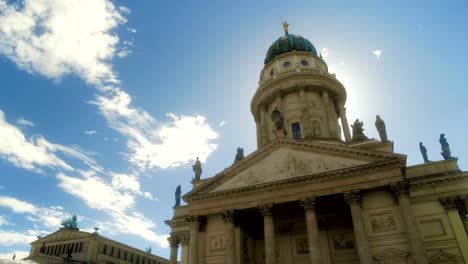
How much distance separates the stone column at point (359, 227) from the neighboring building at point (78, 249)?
4273cm

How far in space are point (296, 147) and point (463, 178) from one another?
11223mm

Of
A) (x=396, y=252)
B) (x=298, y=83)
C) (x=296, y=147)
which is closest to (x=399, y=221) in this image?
(x=396, y=252)

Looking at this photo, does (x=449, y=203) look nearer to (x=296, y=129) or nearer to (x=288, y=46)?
(x=296, y=129)

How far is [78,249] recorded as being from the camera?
5284cm

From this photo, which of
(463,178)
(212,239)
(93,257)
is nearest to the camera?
(463,178)

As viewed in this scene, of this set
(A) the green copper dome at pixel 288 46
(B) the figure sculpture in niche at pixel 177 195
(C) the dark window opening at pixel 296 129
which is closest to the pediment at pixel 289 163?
(B) the figure sculpture in niche at pixel 177 195

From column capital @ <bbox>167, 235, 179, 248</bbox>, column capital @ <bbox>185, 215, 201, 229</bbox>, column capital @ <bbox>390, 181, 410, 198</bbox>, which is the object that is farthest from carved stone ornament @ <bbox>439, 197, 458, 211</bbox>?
column capital @ <bbox>167, 235, 179, 248</bbox>

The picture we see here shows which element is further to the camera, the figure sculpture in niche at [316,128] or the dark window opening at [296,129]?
the dark window opening at [296,129]

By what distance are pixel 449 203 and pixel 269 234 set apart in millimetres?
11894

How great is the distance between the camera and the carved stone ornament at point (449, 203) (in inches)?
854

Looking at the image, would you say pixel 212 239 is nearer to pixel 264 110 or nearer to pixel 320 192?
pixel 320 192

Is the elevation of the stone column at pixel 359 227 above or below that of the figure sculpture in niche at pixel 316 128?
below

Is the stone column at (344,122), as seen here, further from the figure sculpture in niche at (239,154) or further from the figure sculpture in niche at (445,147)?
the figure sculpture in niche at (239,154)

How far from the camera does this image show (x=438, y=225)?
21500mm
